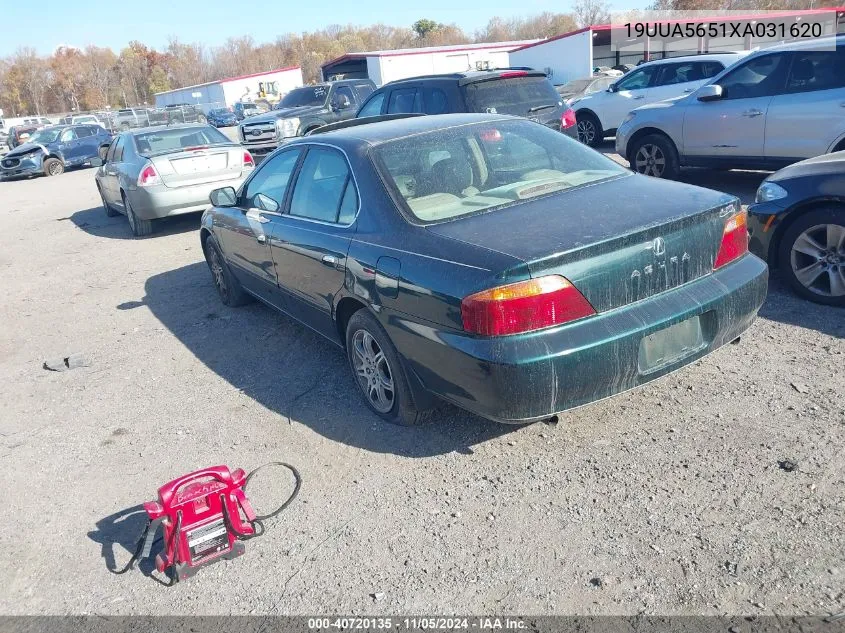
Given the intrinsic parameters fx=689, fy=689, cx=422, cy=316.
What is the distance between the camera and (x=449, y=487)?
335cm

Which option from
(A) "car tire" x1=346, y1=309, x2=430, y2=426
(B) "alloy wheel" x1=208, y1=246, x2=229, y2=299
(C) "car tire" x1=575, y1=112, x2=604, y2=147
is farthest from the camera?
(C) "car tire" x1=575, y1=112, x2=604, y2=147

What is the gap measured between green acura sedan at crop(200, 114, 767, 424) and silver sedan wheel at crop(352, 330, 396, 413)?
0.01 meters

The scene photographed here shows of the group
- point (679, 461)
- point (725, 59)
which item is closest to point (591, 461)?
point (679, 461)

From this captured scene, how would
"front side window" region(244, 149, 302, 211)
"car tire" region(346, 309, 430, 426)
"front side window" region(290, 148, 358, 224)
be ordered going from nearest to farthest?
"car tire" region(346, 309, 430, 426)
"front side window" region(290, 148, 358, 224)
"front side window" region(244, 149, 302, 211)

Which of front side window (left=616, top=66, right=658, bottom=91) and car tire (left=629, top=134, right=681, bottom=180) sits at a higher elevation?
front side window (left=616, top=66, right=658, bottom=91)

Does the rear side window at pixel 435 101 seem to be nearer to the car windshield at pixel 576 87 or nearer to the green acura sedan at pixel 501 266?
the green acura sedan at pixel 501 266

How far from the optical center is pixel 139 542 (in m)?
3.07

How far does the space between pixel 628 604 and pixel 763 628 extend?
1.45 feet

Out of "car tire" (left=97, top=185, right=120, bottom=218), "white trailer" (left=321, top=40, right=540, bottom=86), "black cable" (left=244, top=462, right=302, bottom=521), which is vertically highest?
"white trailer" (left=321, top=40, right=540, bottom=86)

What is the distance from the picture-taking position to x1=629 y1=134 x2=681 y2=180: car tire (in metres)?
9.08

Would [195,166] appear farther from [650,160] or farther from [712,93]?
[712,93]

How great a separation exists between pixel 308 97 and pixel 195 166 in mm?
8349

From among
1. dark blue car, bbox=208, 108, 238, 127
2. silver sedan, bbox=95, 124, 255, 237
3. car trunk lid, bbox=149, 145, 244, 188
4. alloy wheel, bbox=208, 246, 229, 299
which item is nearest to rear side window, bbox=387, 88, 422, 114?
silver sedan, bbox=95, 124, 255, 237

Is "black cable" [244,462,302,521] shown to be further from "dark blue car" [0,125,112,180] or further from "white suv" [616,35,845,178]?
"dark blue car" [0,125,112,180]
